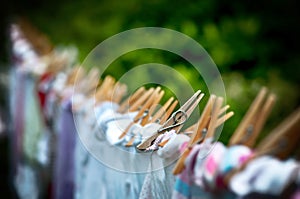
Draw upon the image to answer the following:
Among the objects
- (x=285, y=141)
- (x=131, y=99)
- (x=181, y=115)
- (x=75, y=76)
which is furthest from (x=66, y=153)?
(x=285, y=141)

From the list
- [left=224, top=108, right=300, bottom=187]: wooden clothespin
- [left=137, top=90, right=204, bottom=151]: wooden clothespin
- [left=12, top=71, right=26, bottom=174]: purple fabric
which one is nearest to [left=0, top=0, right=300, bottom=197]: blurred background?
[left=12, top=71, right=26, bottom=174]: purple fabric

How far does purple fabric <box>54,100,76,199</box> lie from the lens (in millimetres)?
2648

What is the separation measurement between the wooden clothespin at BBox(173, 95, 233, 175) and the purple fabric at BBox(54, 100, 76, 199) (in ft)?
3.99

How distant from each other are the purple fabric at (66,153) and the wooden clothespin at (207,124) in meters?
1.22

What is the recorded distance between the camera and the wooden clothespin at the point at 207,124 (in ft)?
4.53

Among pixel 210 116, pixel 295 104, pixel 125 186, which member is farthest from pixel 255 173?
pixel 295 104

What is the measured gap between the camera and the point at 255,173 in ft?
3.75

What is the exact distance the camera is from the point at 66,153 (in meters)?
2.70

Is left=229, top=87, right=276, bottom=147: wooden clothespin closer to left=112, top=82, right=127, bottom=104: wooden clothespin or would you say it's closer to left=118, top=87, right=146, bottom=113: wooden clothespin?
left=118, top=87, right=146, bottom=113: wooden clothespin

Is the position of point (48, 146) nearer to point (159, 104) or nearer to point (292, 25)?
point (159, 104)

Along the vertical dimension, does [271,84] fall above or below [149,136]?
above

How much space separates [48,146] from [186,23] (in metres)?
1.93

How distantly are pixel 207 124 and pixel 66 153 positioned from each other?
1.35 m

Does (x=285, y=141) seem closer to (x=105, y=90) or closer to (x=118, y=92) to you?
(x=118, y=92)
